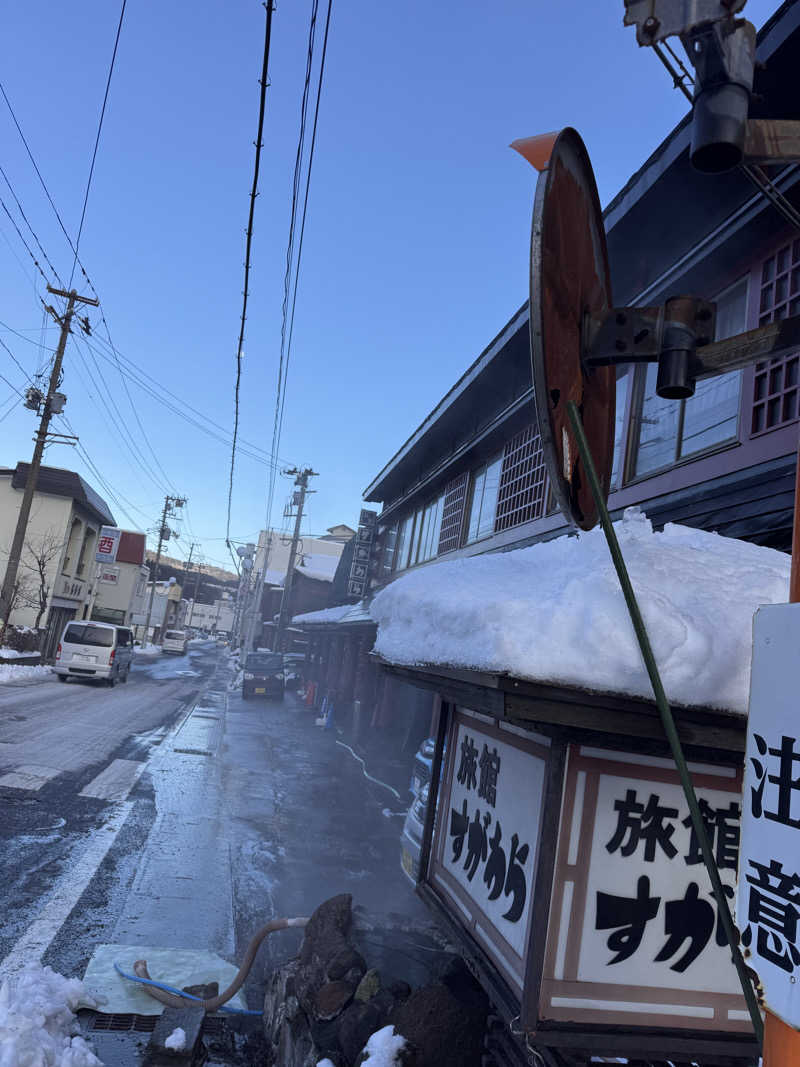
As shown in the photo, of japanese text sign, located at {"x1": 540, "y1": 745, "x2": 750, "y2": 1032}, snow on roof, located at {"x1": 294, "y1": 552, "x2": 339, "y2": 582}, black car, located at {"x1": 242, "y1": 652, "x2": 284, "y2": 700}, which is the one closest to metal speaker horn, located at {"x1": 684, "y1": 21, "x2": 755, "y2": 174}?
japanese text sign, located at {"x1": 540, "y1": 745, "x2": 750, "y2": 1032}

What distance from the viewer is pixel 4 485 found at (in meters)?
33.3

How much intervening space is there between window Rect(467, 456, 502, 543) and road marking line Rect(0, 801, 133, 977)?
23.8ft

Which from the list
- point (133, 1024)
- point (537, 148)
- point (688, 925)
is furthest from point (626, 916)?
point (133, 1024)

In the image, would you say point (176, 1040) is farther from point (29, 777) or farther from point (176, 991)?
point (29, 777)

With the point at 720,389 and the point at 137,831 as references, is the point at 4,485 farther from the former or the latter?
the point at 720,389

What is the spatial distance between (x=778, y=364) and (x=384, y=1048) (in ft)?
17.0

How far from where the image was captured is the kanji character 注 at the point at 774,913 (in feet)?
4.94

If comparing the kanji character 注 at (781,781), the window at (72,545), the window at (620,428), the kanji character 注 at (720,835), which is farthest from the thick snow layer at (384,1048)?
the window at (72,545)

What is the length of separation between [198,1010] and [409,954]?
146cm

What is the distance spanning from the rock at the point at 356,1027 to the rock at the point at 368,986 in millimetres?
139

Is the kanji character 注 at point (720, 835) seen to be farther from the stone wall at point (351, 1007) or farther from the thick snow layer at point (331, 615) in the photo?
the thick snow layer at point (331, 615)

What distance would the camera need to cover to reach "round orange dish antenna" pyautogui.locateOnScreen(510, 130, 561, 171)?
209cm

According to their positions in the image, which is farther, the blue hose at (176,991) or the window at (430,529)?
the window at (430,529)

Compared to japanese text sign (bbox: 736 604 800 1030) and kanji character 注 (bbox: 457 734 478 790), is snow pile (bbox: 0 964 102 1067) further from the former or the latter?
japanese text sign (bbox: 736 604 800 1030)
